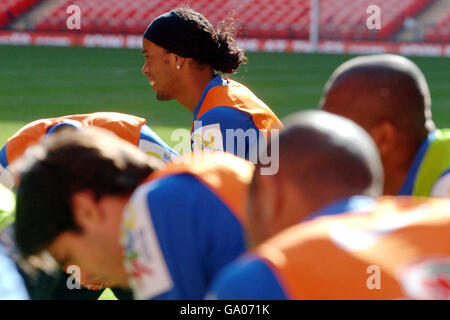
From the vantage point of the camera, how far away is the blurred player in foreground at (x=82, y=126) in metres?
3.54

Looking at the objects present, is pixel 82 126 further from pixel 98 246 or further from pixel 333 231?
pixel 333 231

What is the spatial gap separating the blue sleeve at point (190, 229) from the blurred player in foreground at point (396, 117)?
0.81 metres

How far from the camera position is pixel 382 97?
2.63m

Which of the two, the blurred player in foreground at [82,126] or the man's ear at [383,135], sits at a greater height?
the man's ear at [383,135]

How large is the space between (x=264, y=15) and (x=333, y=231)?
20919 millimetres

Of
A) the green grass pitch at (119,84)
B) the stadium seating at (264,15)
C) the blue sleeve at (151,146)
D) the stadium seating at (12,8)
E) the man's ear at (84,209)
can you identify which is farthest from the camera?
the stadium seating at (12,8)

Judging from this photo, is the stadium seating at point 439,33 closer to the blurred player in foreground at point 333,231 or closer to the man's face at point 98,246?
the man's face at point 98,246

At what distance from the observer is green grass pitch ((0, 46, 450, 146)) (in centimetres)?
1098

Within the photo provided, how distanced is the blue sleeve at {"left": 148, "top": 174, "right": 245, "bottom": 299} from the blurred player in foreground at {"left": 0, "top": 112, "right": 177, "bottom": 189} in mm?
1640

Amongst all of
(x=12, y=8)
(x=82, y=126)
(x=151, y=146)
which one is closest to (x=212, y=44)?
(x=151, y=146)

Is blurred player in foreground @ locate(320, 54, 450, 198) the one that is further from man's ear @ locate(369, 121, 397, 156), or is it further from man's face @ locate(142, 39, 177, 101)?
man's face @ locate(142, 39, 177, 101)

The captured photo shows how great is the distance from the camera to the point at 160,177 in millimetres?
1975

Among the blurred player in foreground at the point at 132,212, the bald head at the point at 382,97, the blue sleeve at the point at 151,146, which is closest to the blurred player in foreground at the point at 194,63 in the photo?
the blue sleeve at the point at 151,146
